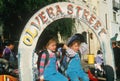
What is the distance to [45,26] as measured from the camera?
31.0ft

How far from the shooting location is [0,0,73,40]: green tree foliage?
25.7 m

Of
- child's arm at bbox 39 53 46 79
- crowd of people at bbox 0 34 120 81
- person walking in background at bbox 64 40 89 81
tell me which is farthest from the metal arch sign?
person walking in background at bbox 64 40 89 81

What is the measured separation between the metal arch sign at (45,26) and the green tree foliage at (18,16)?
50.6ft

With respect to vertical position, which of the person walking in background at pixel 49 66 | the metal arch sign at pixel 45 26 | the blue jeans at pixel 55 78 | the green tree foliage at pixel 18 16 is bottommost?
the blue jeans at pixel 55 78

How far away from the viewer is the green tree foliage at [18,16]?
25.7 meters

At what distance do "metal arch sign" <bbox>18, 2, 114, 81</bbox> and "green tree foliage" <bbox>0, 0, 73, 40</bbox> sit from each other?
15.4m

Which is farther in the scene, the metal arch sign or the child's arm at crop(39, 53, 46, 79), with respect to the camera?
the metal arch sign

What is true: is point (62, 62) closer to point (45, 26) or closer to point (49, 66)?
point (45, 26)

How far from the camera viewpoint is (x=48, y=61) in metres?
8.70

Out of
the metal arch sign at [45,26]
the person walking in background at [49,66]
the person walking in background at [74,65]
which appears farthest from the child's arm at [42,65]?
Answer: the person walking in background at [74,65]

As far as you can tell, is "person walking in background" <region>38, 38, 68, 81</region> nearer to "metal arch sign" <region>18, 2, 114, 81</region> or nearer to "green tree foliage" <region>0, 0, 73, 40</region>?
"metal arch sign" <region>18, 2, 114, 81</region>

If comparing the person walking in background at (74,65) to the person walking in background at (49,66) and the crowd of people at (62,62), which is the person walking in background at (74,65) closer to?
the crowd of people at (62,62)

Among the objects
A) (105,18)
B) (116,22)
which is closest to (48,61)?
(105,18)

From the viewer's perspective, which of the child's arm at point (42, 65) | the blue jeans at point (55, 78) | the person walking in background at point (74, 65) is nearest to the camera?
the child's arm at point (42, 65)
